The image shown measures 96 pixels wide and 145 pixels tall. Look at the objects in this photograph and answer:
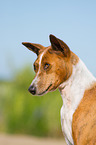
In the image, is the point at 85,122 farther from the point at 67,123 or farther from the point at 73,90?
the point at 73,90

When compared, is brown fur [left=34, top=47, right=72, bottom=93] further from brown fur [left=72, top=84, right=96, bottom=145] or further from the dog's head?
brown fur [left=72, top=84, right=96, bottom=145]

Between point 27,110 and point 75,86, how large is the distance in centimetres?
529

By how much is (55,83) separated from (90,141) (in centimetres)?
74

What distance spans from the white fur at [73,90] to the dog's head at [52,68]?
0.28 ft

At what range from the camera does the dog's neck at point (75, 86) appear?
3.02m

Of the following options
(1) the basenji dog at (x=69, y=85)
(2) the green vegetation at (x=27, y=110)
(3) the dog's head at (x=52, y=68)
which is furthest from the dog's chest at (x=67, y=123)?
(2) the green vegetation at (x=27, y=110)

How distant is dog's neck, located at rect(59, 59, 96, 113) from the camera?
3021mm

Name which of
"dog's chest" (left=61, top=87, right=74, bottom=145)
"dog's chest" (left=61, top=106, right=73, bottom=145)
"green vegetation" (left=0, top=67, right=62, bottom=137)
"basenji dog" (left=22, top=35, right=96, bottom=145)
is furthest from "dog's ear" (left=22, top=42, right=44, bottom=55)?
"green vegetation" (left=0, top=67, right=62, bottom=137)

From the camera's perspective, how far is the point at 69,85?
3.03 meters

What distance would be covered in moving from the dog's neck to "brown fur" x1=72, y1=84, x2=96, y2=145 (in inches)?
2.7

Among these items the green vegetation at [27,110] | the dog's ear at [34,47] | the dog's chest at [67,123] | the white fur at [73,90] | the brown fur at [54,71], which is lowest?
the green vegetation at [27,110]

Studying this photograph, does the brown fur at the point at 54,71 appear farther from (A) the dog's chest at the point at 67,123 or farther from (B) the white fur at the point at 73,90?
(A) the dog's chest at the point at 67,123

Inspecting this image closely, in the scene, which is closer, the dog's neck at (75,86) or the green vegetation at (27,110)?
the dog's neck at (75,86)

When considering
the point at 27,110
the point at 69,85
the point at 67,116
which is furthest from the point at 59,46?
the point at 27,110
